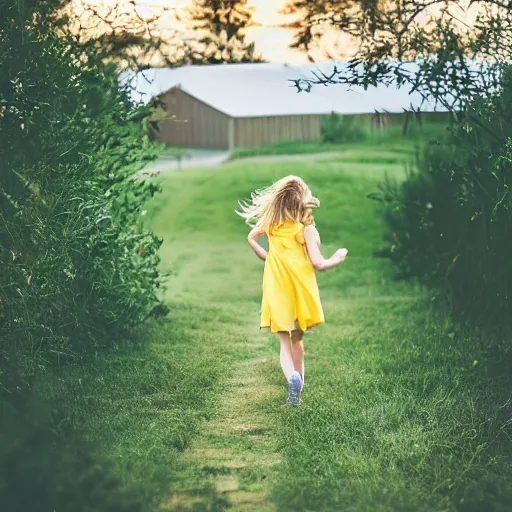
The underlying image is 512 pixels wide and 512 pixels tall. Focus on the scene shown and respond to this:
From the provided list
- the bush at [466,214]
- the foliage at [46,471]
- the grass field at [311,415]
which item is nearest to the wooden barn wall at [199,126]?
the bush at [466,214]

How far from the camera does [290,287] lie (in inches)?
282

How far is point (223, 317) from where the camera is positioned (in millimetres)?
11688

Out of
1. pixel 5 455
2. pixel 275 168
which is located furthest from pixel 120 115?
pixel 275 168

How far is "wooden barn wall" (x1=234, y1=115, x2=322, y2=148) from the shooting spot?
32.1 meters

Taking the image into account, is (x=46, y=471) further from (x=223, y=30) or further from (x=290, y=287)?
(x=223, y=30)

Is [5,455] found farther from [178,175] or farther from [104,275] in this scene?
[178,175]

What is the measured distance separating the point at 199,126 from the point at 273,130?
8.66 ft

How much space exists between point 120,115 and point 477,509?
18.4 ft

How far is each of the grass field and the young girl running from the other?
49cm

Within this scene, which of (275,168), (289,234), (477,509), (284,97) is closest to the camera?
(477,509)

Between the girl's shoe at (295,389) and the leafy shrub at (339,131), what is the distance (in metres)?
25.9

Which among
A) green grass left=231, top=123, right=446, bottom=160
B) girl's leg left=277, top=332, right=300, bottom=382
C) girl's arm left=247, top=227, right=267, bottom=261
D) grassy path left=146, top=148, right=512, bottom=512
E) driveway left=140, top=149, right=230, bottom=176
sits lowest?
grassy path left=146, top=148, right=512, bottom=512

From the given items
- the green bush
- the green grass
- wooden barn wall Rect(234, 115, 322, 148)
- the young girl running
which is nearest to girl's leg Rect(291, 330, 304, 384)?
the young girl running

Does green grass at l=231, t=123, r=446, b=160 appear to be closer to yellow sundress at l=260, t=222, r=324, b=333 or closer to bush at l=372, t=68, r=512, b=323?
bush at l=372, t=68, r=512, b=323
